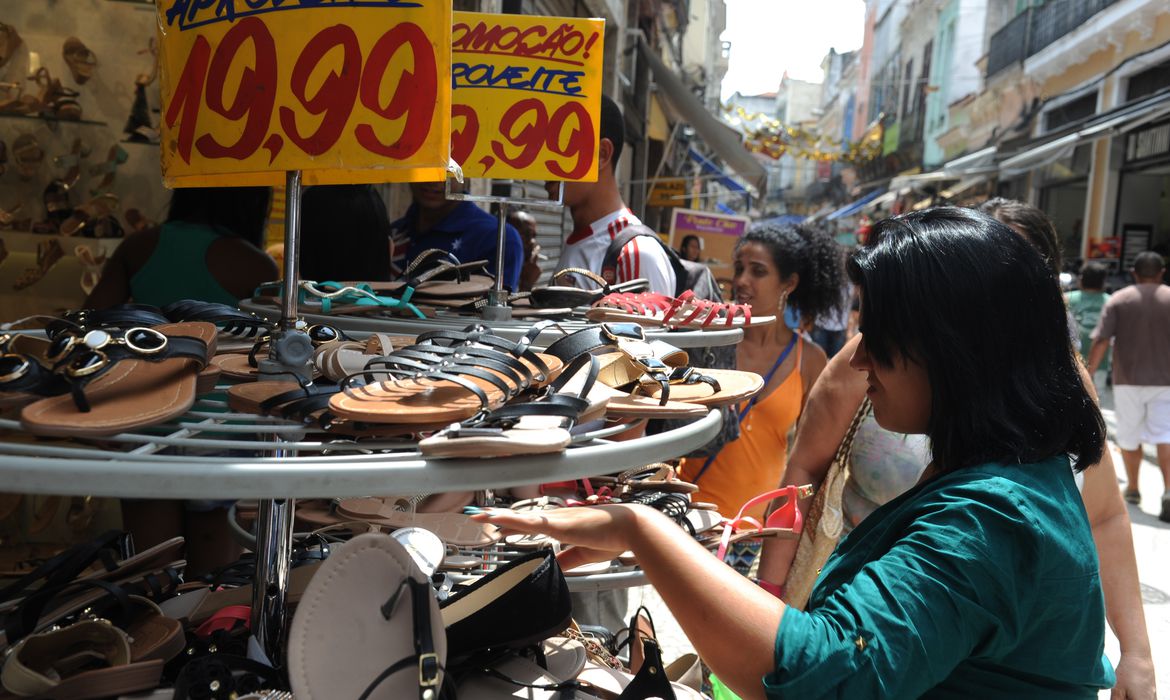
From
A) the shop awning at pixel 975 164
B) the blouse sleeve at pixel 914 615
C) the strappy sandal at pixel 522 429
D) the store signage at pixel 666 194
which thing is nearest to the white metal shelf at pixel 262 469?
the strappy sandal at pixel 522 429

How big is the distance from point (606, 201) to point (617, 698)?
98.8 inches

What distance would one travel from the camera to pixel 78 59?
367 centimetres

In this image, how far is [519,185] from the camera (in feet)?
9.61

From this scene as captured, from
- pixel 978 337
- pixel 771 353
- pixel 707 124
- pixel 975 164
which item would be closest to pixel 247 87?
pixel 978 337

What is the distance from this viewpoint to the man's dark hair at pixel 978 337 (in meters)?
1.28

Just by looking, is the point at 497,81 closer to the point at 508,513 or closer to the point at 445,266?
the point at 445,266

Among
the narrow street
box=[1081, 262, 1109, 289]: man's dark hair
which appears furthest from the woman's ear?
box=[1081, 262, 1109, 289]: man's dark hair

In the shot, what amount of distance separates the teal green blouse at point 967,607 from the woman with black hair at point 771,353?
6.19 feet

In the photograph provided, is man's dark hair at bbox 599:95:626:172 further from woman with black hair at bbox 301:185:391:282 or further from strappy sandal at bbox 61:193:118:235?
strappy sandal at bbox 61:193:118:235

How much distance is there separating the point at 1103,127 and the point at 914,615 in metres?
16.0

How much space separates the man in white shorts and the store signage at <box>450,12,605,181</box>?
232 inches

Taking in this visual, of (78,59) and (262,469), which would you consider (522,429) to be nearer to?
(262,469)

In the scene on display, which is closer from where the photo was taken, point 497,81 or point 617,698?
point 617,698

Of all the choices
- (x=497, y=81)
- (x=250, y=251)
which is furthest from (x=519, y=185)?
(x=250, y=251)
